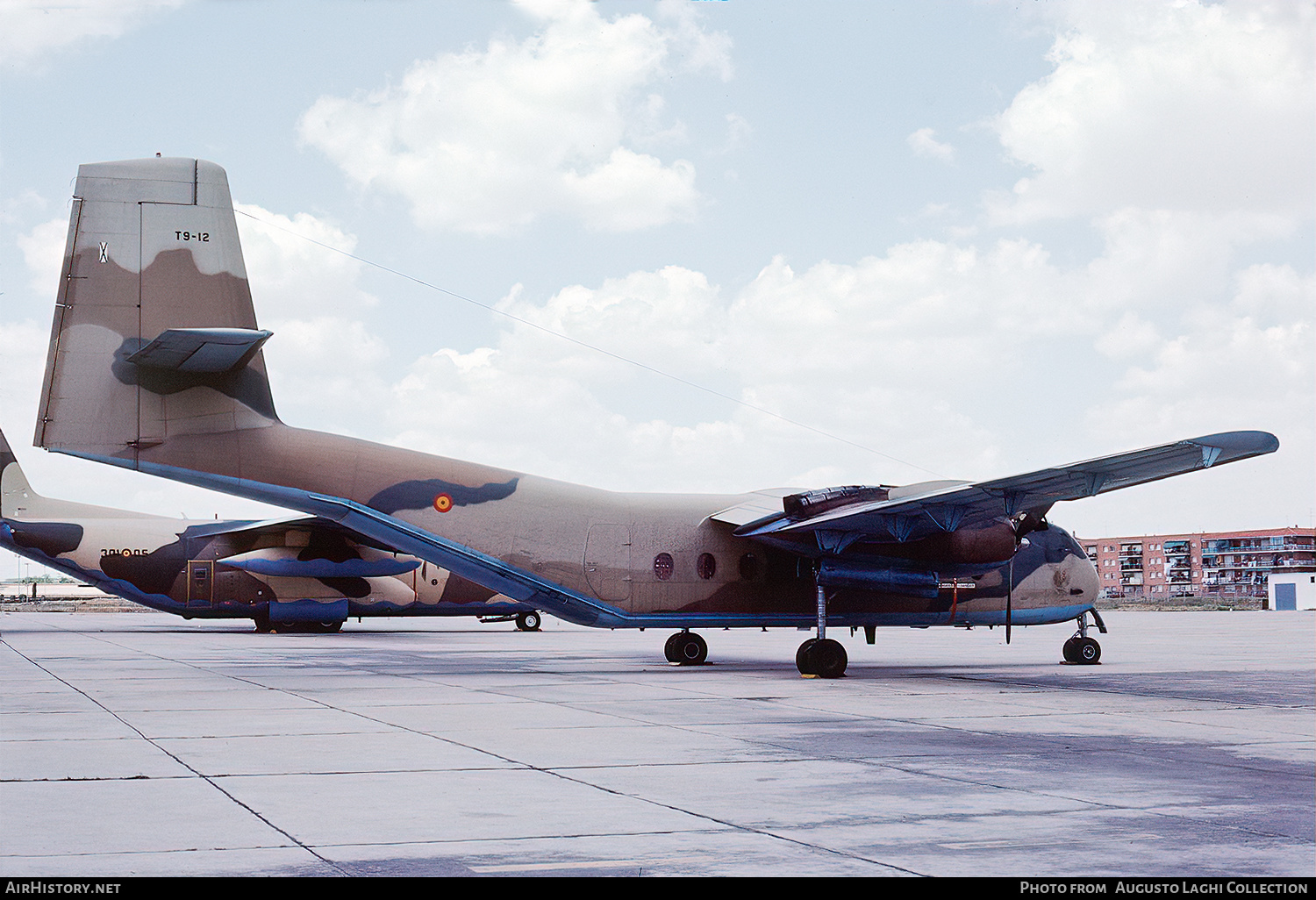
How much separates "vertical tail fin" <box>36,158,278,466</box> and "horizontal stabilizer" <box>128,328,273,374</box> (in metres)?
0.03

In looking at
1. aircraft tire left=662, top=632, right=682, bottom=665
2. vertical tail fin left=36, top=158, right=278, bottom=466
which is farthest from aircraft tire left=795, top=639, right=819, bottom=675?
vertical tail fin left=36, top=158, right=278, bottom=466

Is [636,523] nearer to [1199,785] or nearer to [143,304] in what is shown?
[143,304]

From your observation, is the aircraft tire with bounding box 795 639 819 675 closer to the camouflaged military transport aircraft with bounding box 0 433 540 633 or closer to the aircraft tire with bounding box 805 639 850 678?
the aircraft tire with bounding box 805 639 850 678

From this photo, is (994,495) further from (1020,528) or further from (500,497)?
(500,497)

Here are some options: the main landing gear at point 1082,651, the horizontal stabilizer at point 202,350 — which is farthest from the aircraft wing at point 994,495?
the horizontal stabilizer at point 202,350

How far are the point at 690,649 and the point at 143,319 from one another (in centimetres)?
1140

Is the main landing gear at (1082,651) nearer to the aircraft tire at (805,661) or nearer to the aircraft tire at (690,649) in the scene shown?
the aircraft tire at (805,661)

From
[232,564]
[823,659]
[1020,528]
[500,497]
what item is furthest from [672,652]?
[232,564]

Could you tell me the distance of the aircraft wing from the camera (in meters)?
15.0

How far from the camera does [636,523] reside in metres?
20.4

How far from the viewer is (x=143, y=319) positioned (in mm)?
18031

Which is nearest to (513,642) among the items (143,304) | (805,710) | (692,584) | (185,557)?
(185,557)

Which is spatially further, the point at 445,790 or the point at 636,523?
the point at 636,523

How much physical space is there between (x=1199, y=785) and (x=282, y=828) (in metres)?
6.49
